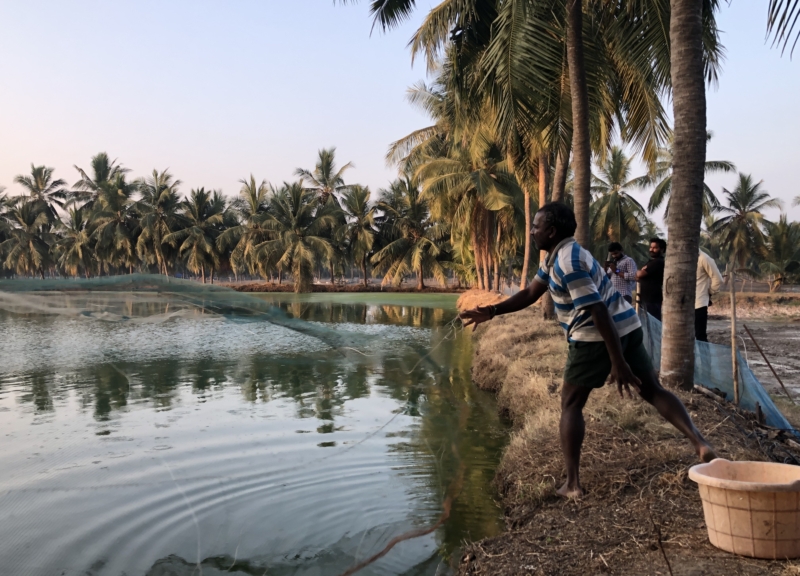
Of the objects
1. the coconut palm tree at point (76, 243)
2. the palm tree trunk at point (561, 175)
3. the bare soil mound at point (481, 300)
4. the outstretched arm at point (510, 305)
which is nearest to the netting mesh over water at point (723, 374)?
the outstretched arm at point (510, 305)

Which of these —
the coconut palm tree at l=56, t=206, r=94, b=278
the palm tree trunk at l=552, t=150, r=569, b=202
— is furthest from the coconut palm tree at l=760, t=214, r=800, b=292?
the coconut palm tree at l=56, t=206, r=94, b=278

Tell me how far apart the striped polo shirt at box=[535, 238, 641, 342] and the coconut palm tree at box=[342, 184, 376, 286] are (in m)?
44.6

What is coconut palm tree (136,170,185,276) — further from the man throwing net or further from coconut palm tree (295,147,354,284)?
the man throwing net

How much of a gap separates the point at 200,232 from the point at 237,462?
4692cm

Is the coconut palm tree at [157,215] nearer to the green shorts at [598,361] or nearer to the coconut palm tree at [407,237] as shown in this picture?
the coconut palm tree at [407,237]

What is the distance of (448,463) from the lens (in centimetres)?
643

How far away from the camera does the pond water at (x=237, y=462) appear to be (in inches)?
174

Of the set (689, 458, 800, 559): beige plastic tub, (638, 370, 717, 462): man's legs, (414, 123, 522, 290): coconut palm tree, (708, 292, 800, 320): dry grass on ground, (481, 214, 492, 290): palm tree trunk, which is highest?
(414, 123, 522, 290): coconut palm tree

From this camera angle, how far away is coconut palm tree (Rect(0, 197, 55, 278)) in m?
57.3

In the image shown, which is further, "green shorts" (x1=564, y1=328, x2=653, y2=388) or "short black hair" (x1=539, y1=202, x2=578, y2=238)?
"short black hair" (x1=539, y1=202, x2=578, y2=238)

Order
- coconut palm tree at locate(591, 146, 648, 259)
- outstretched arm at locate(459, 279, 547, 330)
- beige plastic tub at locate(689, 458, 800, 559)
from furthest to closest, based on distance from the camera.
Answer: coconut palm tree at locate(591, 146, 648, 259) < outstretched arm at locate(459, 279, 547, 330) < beige plastic tub at locate(689, 458, 800, 559)

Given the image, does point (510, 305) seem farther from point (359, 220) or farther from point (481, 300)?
point (359, 220)

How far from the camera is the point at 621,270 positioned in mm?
9938

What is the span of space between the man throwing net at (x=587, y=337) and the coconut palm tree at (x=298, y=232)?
138 feet
